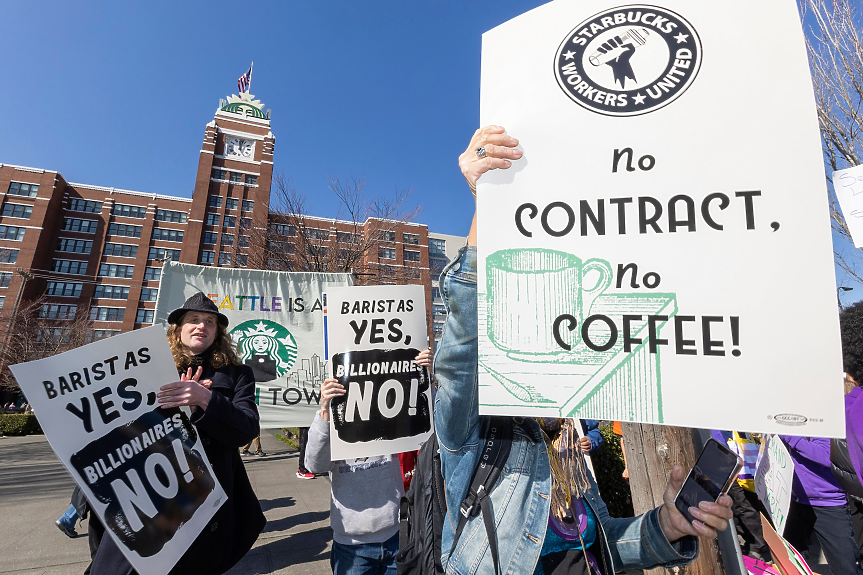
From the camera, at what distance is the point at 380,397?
2.62 metres

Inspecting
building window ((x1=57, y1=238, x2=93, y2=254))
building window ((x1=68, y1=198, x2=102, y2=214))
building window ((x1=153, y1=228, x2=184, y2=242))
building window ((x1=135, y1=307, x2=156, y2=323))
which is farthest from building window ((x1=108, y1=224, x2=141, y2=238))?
building window ((x1=135, y1=307, x2=156, y2=323))

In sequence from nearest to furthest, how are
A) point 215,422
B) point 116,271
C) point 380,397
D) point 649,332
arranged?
point 649,332, point 215,422, point 380,397, point 116,271

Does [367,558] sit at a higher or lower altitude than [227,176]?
lower

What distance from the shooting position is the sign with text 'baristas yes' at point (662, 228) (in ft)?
3.05

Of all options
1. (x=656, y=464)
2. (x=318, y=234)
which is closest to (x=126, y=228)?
(x=318, y=234)

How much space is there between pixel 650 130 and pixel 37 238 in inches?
2312

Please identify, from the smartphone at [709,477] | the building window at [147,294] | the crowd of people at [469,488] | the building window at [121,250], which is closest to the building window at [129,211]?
the building window at [121,250]

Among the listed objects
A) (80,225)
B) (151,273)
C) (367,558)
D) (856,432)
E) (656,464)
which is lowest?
(367,558)

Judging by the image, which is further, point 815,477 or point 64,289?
point 64,289

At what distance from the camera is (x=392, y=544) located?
101 inches

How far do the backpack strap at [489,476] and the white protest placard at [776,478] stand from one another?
2209 millimetres

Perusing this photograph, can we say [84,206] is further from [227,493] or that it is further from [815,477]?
[815,477]

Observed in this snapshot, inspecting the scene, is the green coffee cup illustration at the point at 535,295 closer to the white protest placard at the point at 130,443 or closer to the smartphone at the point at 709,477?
the smartphone at the point at 709,477

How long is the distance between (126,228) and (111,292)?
7577 mm
